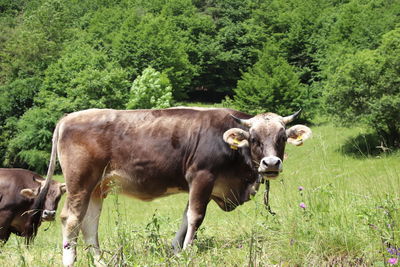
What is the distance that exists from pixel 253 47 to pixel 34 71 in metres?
35.8

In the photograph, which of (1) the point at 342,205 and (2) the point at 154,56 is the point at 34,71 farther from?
(1) the point at 342,205

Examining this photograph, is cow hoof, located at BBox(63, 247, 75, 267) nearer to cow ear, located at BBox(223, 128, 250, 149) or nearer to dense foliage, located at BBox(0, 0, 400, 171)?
cow ear, located at BBox(223, 128, 250, 149)

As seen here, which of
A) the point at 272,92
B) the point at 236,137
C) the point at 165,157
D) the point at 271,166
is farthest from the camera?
the point at 272,92

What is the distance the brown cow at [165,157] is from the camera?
19.3ft

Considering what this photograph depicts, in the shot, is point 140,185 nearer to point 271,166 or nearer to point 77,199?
point 77,199

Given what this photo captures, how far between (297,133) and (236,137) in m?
0.88

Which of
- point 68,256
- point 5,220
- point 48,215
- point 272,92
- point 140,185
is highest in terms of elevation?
point 140,185

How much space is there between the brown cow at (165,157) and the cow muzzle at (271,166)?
33 centimetres

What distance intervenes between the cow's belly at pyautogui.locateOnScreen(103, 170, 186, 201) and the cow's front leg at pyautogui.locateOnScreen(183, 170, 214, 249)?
40cm

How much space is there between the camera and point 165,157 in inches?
238

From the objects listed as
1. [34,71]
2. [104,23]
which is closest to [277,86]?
[34,71]

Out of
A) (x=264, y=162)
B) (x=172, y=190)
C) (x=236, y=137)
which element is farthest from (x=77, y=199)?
(x=264, y=162)

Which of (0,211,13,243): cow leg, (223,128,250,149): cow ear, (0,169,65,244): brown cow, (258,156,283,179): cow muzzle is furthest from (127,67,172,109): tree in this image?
(258,156,283,179): cow muzzle

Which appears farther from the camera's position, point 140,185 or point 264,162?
point 140,185
